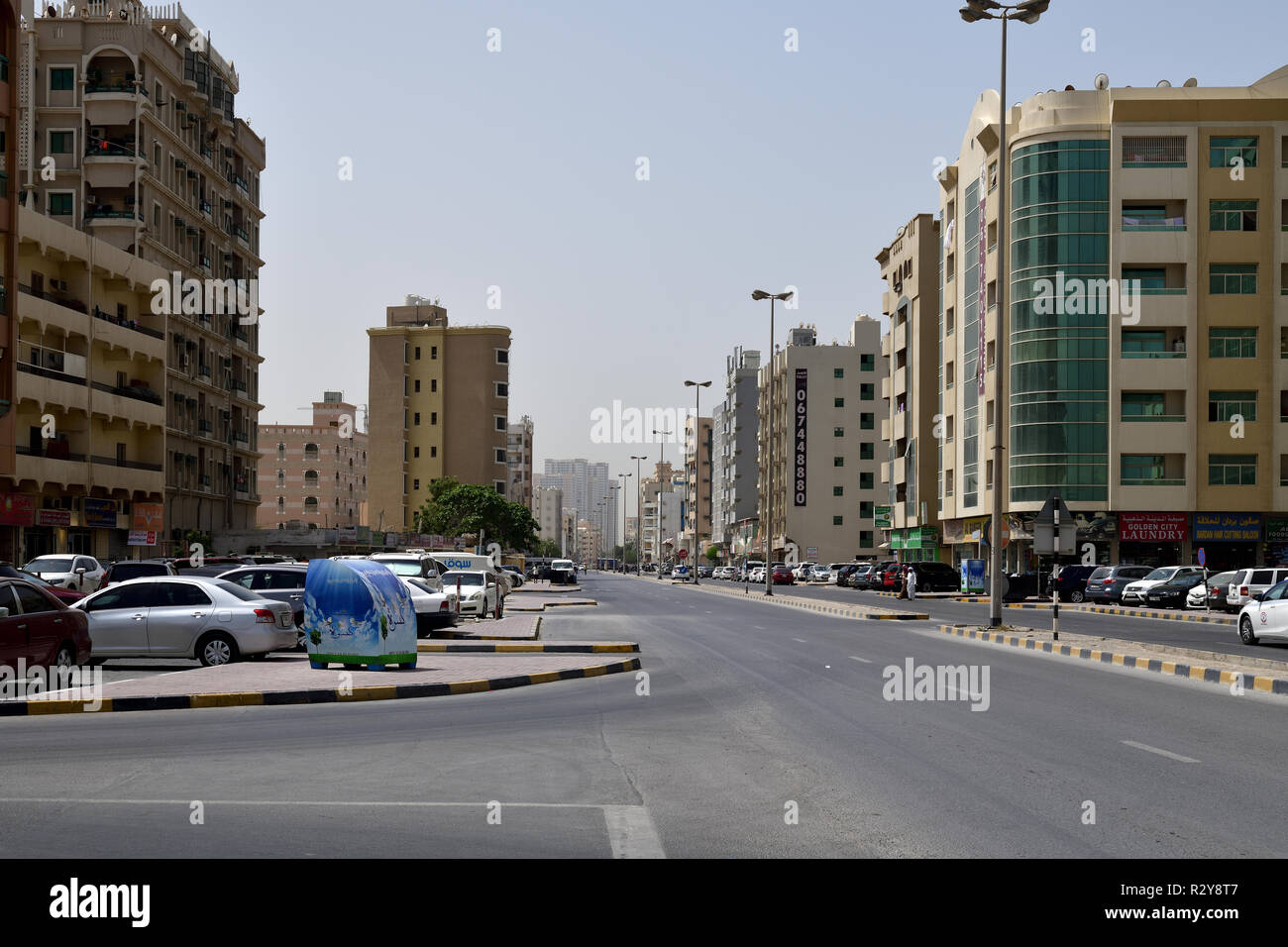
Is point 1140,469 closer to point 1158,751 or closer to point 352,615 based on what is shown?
point 352,615

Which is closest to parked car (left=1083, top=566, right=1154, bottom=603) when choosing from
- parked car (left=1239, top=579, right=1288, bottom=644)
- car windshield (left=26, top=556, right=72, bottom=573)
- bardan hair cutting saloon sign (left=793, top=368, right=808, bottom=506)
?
parked car (left=1239, top=579, right=1288, bottom=644)

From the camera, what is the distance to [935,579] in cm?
6638

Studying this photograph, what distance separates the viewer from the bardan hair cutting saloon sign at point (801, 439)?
129250mm

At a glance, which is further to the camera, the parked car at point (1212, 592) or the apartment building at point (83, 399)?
the apartment building at point (83, 399)

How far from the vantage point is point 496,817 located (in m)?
8.32

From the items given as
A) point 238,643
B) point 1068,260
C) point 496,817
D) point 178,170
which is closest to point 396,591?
point 238,643

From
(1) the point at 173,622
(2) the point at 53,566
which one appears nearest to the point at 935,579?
(2) the point at 53,566

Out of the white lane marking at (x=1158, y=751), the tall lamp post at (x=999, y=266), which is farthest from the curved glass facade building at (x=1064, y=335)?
the white lane marking at (x=1158, y=751)

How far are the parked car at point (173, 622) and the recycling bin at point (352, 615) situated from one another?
6.03 feet

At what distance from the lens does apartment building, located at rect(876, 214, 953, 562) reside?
88250 mm

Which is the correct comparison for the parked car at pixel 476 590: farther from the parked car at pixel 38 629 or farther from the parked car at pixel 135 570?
the parked car at pixel 38 629

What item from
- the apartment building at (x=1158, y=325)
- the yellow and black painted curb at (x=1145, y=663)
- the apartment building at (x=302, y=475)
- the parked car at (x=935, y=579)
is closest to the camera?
the yellow and black painted curb at (x=1145, y=663)

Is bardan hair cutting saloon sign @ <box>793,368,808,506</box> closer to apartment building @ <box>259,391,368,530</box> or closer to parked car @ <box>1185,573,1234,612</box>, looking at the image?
apartment building @ <box>259,391,368,530</box>
